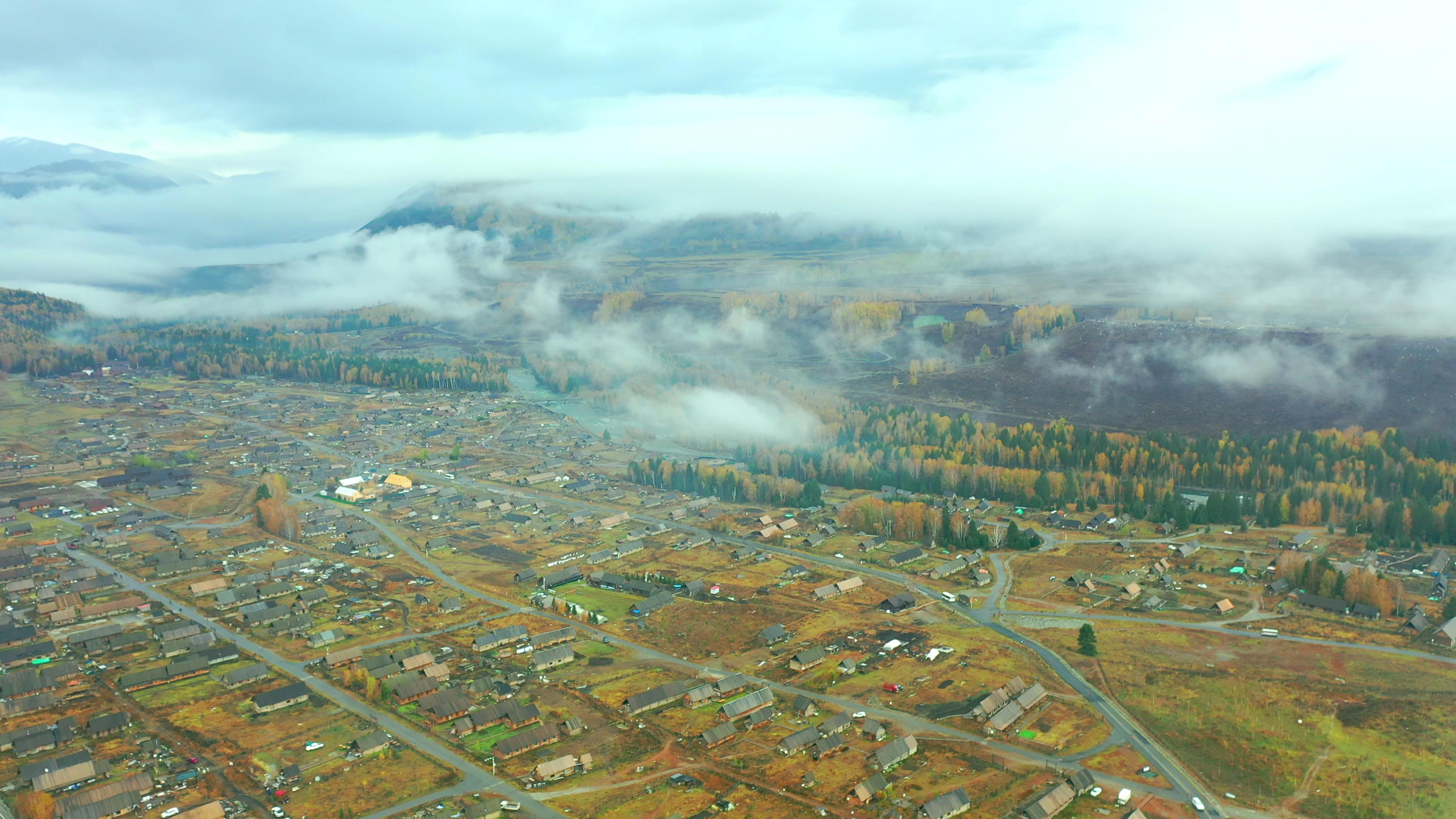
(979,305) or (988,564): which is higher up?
(979,305)

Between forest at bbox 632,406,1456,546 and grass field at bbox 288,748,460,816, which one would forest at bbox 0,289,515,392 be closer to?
forest at bbox 632,406,1456,546

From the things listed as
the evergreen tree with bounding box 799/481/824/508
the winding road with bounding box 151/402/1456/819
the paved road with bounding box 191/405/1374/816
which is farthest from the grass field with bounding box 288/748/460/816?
the evergreen tree with bounding box 799/481/824/508

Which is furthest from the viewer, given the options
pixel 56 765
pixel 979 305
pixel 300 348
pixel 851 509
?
pixel 300 348

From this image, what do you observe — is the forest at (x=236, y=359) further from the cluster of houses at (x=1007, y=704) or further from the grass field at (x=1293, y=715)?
the cluster of houses at (x=1007, y=704)

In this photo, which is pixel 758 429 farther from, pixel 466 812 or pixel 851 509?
pixel 466 812

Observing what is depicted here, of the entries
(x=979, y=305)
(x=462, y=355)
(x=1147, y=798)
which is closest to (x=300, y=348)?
(x=462, y=355)

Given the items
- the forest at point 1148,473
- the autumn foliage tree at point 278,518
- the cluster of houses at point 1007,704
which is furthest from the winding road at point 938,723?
the forest at point 1148,473

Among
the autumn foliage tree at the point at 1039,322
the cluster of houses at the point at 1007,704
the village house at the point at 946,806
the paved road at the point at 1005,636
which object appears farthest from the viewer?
the autumn foliage tree at the point at 1039,322
